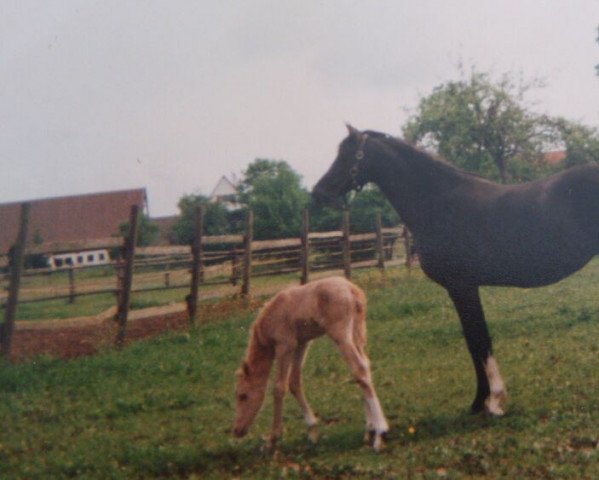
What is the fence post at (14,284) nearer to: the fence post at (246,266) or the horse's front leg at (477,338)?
the fence post at (246,266)

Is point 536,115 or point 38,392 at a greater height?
point 536,115

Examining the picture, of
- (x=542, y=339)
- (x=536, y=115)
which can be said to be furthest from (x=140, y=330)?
(x=536, y=115)

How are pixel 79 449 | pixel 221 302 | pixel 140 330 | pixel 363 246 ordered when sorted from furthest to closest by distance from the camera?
1. pixel 363 246
2. pixel 221 302
3. pixel 140 330
4. pixel 79 449

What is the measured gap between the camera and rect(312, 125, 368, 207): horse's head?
6.80 metres

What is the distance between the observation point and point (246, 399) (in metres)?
5.77

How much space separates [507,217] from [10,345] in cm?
681

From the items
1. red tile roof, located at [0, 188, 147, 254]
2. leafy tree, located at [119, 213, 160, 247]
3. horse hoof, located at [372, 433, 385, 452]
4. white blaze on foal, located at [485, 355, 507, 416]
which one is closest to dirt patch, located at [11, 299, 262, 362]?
horse hoof, located at [372, 433, 385, 452]

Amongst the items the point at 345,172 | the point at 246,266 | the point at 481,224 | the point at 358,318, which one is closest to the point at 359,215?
the point at 246,266

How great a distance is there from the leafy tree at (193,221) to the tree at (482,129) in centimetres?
1383

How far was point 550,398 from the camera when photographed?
6.21 meters

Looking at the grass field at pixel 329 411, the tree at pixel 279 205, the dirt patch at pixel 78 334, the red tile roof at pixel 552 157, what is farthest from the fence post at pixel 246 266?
the red tile roof at pixel 552 157

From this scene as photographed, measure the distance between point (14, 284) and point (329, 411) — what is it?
5.25 m

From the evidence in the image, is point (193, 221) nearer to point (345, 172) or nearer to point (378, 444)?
point (345, 172)

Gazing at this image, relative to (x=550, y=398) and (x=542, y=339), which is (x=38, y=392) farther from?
(x=542, y=339)
